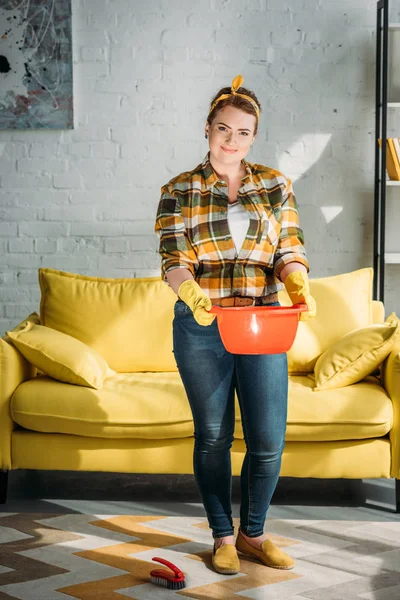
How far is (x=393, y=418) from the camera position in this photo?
2920mm

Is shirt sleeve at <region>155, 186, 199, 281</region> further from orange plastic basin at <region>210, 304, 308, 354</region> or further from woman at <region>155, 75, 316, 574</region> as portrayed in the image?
orange plastic basin at <region>210, 304, 308, 354</region>

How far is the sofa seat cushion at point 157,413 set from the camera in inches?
113

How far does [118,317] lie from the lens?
135 inches

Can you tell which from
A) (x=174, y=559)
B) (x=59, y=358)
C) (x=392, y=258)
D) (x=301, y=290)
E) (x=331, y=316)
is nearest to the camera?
(x=301, y=290)

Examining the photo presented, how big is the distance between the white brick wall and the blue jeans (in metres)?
1.86

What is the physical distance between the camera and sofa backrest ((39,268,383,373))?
337cm

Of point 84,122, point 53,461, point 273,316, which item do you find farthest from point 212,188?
point 84,122

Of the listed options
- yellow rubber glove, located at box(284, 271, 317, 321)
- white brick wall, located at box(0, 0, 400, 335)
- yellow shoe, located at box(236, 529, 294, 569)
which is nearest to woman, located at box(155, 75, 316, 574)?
yellow rubber glove, located at box(284, 271, 317, 321)

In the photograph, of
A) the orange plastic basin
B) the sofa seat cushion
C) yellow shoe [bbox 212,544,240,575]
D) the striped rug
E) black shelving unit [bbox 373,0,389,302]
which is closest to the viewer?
the orange plastic basin

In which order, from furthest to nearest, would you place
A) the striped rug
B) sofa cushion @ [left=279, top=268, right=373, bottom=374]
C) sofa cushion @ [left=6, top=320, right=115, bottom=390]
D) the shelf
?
the shelf → sofa cushion @ [left=279, top=268, right=373, bottom=374] → sofa cushion @ [left=6, top=320, right=115, bottom=390] → the striped rug

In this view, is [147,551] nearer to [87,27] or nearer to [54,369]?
[54,369]

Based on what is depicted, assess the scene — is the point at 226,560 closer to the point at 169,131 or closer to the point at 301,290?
the point at 301,290

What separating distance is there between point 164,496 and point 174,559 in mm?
669

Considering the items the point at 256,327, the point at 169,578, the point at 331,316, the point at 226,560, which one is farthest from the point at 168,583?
the point at 331,316
